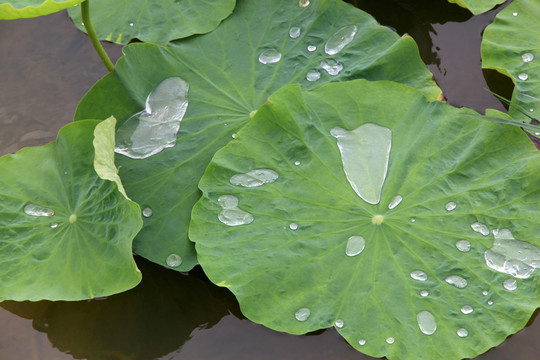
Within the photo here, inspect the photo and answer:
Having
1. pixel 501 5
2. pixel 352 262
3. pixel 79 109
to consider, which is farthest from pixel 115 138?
pixel 501 5

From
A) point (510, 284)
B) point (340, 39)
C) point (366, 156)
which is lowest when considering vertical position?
point (510, 284)

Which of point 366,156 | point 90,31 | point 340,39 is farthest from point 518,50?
point 90,31

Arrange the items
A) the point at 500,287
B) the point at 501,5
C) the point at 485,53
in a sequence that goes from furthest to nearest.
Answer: the point at 501,5, the point at 485,53, the point at 500,287

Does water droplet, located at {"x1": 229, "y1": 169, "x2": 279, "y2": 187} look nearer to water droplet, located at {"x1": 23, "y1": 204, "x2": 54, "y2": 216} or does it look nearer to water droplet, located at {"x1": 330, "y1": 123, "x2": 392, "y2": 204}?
water droplet, located at {"x1": 330, "y1": 123, "x2": 392, "y2": 204}

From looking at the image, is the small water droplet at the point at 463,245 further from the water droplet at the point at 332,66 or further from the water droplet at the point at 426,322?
the water droplet at the point at 332,66

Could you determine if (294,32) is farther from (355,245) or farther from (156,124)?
(355,245)

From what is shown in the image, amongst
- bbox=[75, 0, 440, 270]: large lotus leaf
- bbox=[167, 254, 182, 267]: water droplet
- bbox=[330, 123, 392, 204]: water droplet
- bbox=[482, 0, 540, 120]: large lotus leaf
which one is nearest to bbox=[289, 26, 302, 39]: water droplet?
bbox=[75, 0, 440, 270]: large lotus leaf

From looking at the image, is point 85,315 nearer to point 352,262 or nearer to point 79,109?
point 79,109
